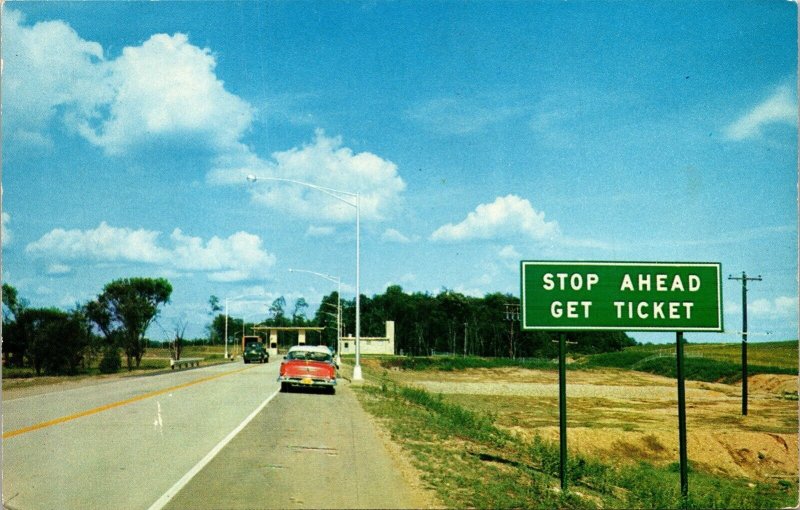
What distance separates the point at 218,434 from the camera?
13664mm

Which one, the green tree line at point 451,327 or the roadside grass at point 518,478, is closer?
the roadside grass at point 518,478

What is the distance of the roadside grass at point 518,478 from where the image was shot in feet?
29.7

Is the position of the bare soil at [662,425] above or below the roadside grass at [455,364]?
above

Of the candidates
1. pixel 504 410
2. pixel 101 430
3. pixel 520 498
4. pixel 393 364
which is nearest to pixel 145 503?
pixel 520 498

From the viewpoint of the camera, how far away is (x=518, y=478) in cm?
1040

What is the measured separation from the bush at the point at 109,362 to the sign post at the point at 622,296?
40.4m

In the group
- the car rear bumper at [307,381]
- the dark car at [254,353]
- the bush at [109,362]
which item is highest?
the car rear bumper at [307,381]

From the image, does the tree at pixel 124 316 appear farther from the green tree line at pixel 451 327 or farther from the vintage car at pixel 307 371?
the green tree line at pixel 451 327

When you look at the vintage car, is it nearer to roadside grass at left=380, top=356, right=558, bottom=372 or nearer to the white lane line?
the white lane line

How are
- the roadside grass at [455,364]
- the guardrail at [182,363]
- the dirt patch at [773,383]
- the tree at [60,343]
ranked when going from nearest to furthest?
the tree at [60,343]
the guardrail at [182,363]
the dirt patch at [773,383]
the roadside grass at [455,364]

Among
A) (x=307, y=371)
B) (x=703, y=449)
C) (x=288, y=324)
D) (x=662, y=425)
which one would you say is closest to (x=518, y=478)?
(x=307, y=371)

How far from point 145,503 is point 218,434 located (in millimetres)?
5891

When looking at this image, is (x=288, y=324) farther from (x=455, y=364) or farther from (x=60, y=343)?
(x=60, y=343)

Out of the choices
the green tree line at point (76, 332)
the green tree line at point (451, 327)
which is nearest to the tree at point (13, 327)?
the green tree line at point (76, 332)
